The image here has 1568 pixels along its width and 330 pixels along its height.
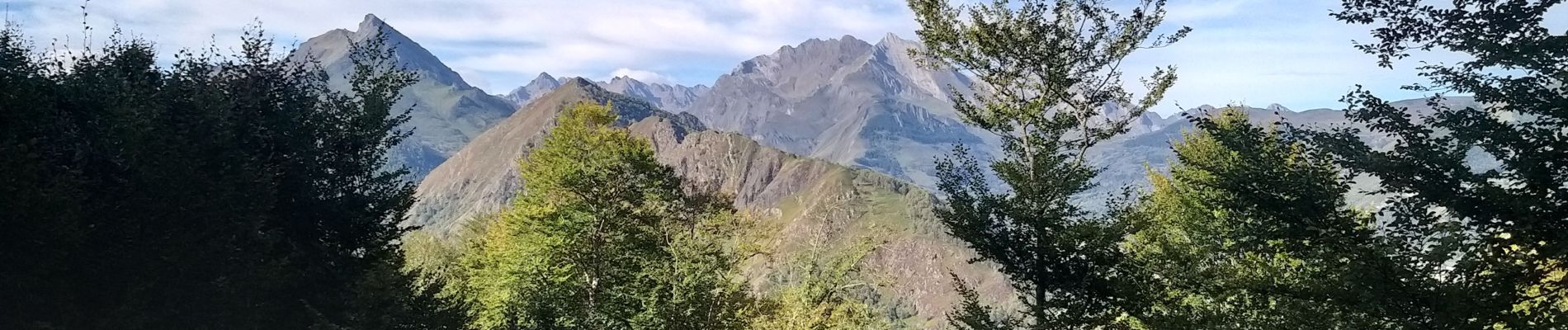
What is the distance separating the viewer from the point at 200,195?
1495 centimetres

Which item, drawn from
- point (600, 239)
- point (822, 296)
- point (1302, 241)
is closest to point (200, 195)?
point (600, 239)

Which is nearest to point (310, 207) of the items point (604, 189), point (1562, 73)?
point (604, 189)

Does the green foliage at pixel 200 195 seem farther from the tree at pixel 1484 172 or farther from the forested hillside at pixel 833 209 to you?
the tree at pixel 1484 172

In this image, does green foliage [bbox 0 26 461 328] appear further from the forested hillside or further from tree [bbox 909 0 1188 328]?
tree [bbox 909 0 1188 328]

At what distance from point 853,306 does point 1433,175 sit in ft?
57.9

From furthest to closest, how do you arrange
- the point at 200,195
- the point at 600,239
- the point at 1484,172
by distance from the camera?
1. the point at 600,239
2. the point at 200,195
3. the point at 1484,172

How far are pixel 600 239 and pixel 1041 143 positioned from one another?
44.0ft

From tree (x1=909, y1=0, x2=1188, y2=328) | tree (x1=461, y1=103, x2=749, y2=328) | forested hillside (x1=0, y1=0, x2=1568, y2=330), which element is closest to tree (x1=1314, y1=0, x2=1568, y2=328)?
forested hillside (x1=0, y1=0, x2=1568, y2=330)

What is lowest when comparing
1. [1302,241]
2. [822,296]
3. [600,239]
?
[822,296]

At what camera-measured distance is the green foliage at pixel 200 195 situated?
1271 centimetres

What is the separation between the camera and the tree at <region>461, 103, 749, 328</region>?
21578 millimetres

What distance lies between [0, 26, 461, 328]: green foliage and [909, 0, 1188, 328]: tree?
552 inches

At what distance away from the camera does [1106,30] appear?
53.7 feet

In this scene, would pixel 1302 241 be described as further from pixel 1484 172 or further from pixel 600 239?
pixel 600 239
